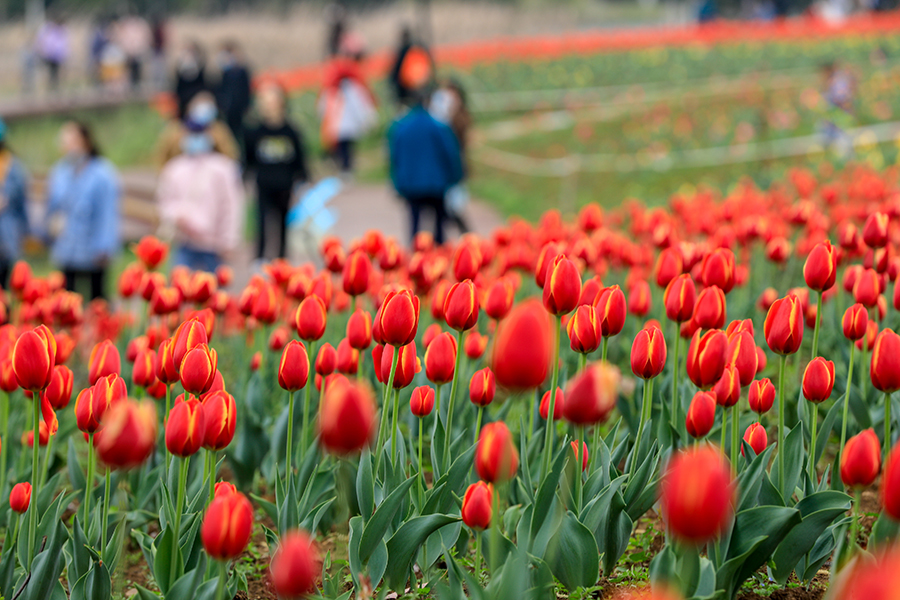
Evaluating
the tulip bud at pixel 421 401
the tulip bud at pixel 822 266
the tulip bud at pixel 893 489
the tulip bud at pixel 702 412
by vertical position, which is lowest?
the tulip bud at pixel 421 401

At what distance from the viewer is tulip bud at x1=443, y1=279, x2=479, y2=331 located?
2.27m

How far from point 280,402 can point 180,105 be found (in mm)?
12517

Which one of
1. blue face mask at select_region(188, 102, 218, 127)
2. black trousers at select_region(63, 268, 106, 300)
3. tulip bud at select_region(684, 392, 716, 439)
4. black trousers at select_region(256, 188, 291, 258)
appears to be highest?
blue face mask at select_region(188, 102, 218, 127)

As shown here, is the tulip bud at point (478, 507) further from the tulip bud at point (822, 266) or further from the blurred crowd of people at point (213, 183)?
the blurred crowd of people at point (213, 183)

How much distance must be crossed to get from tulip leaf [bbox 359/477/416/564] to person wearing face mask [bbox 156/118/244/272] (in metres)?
5.63

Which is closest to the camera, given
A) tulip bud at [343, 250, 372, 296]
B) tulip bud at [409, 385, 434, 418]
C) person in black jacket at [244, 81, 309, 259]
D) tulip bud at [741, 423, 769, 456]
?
tulip bud at [741, 423, 769, 456]

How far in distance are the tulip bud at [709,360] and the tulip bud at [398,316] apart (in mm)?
646

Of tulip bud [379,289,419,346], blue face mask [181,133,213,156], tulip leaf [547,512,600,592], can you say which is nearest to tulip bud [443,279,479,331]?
tulip bud [379,289,419,346]

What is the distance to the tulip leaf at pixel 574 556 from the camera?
2160 millimetres

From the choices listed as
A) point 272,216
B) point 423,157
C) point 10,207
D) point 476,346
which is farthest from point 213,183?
point 476,346

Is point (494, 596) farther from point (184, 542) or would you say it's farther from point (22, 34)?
point (22, 34)

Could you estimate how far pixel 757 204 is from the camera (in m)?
5.97

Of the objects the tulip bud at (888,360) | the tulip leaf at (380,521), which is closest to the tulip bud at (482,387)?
the tulip leaf at (380,521)

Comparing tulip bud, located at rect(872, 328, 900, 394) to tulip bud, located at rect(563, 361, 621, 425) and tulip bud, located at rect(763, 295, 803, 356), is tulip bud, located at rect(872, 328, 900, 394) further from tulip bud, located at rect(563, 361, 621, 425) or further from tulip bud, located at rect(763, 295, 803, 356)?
tulip bud, located at rect(563, 361, 621, 425)
